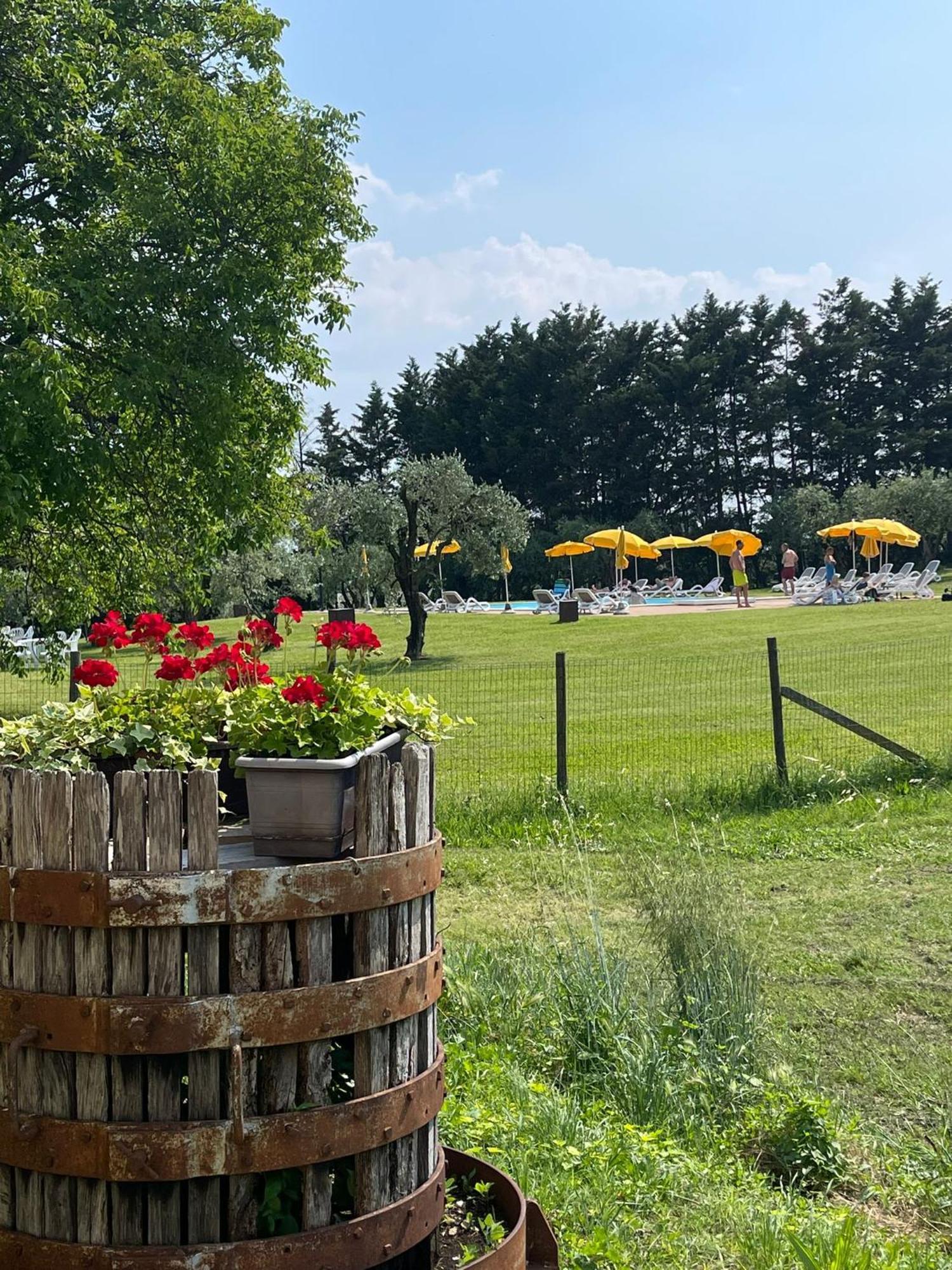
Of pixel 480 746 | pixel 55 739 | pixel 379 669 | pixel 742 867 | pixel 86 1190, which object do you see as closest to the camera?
pixel 86 1190

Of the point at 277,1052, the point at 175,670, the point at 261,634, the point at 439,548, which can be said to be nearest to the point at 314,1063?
the point at 277,1052

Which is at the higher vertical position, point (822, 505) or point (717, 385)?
point (717, 385)

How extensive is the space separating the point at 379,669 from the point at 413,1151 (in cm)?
1931

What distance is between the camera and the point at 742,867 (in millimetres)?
8117

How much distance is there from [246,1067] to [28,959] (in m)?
0.48

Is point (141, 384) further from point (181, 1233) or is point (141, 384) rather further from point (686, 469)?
point (686, 469)

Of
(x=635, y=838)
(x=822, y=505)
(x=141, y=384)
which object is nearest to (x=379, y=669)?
(x=141, y=384)

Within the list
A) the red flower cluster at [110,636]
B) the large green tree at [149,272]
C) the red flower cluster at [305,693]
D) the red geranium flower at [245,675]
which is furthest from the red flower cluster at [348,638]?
the large green tree at [149,272]

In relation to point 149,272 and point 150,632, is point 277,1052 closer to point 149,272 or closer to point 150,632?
point 150,632

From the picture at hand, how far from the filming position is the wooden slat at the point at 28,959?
94.0 inches

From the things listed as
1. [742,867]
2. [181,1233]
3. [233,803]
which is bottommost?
[742,867]

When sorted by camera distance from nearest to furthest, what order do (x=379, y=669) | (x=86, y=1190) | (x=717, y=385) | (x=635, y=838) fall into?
1. (x=86, y=1190)
2. (x=635, y=838)
3. (x=379, y=669)
4. (x=717, y=385)

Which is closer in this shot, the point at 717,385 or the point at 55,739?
the point at 55,739

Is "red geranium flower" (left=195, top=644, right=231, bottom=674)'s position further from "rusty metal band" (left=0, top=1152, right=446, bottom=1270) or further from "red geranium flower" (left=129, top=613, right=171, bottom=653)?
"rusty metal band" (left=0, top=1152, right=446, bottom=1270)
